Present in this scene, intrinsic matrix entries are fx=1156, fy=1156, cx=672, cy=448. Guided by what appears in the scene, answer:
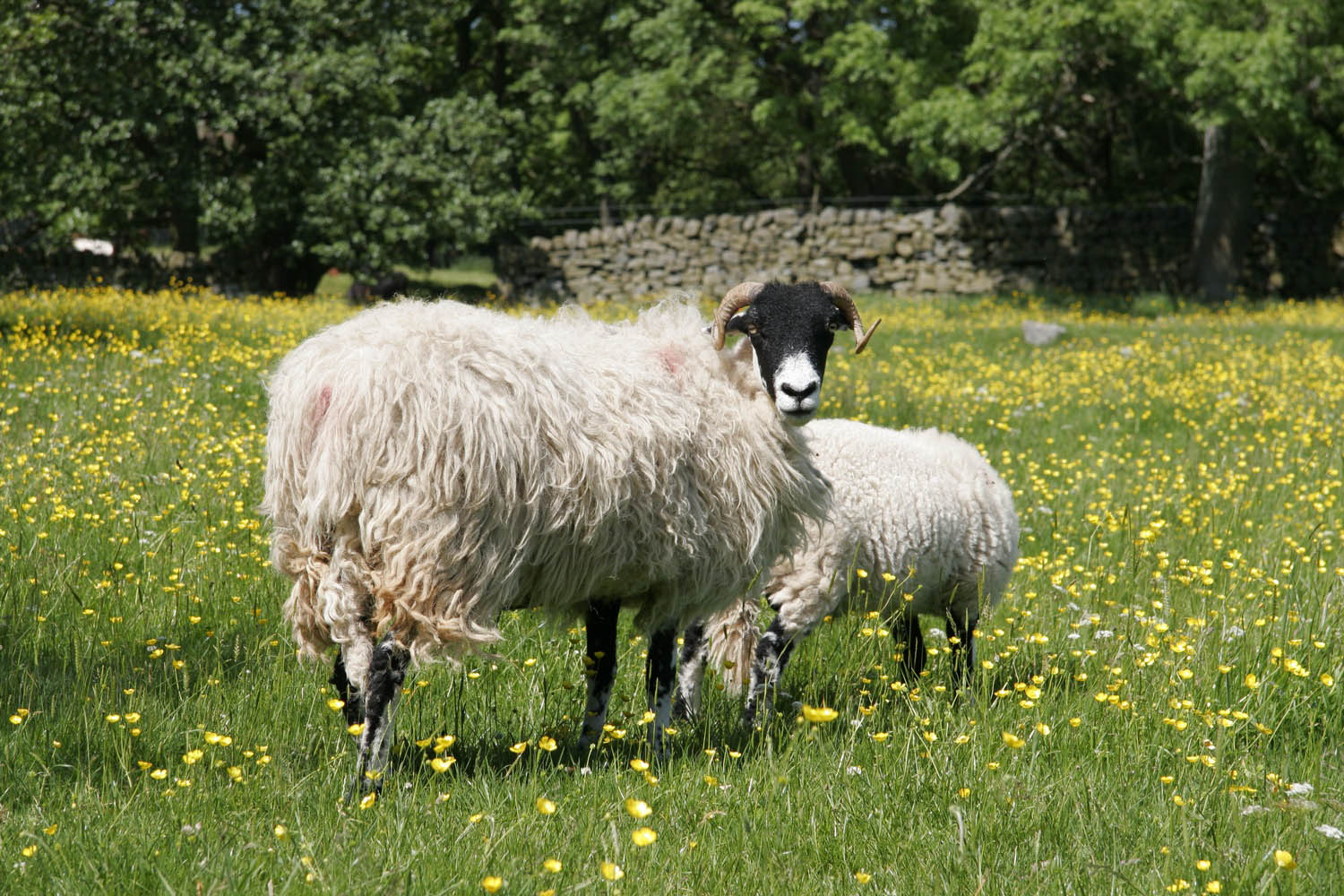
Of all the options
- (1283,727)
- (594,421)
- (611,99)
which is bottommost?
(1283,727)

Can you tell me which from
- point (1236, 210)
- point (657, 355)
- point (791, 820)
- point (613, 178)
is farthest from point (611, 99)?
point (791, 820)

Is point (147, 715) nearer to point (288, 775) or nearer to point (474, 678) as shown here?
point (288, 775)

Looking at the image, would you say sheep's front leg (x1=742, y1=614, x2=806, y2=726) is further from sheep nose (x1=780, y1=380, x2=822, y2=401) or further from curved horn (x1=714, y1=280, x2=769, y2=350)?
curved horn (x1=714, y1=280, x2=769, y2=350)

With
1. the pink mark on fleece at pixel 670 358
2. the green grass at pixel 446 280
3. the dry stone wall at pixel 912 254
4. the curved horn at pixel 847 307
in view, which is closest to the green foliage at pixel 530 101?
the dry stone wall at pixel 912 254

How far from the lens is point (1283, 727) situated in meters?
4.30

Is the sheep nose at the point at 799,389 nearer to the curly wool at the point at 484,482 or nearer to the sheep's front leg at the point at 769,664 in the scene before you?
the curly wool at the point at 484,482

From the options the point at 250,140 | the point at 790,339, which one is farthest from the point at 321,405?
the point at 250,140

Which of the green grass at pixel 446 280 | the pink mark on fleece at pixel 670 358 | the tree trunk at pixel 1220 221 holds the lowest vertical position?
the green grass at pixel 446 280

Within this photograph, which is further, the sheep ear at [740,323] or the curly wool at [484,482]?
the sheep ear at [740,323]

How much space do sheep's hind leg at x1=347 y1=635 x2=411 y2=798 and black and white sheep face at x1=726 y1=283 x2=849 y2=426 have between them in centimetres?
162

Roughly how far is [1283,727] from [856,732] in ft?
5.32

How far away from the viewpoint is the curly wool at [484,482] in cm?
355

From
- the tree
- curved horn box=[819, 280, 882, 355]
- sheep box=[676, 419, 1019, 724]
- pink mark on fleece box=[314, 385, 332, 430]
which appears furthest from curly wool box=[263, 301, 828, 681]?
the tree

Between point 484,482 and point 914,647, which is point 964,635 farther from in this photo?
point 484,482
